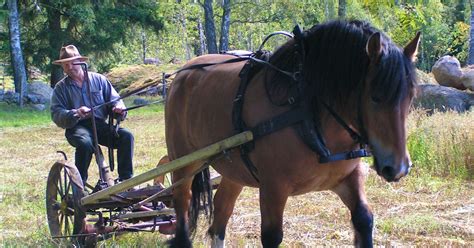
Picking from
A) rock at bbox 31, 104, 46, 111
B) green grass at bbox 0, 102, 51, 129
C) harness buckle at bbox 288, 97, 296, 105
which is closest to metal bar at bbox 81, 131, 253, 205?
harness buckle at bbox 288, 97, 296, 105

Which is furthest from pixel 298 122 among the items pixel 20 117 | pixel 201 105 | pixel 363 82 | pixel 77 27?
pixel 77 27

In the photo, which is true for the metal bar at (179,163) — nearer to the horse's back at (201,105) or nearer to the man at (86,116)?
the horse's back at (201,105)

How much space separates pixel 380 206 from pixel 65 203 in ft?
10.1

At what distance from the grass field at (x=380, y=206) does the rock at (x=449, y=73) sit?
18.5 feet

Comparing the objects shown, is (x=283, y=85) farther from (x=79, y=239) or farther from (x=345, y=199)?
(x=79, y=239)

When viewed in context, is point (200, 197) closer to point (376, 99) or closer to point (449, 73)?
point (376, 99)

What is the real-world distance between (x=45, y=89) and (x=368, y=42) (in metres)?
22.5

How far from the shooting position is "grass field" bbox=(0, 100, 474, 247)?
545 centimetres

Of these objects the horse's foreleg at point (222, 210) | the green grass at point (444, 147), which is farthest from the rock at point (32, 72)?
the horse's foreleg at point (222, 210)

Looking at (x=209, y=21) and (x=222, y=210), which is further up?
(x=209, y=21)

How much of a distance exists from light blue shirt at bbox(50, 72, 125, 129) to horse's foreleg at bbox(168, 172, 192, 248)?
1118 mm

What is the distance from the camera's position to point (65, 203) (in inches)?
225

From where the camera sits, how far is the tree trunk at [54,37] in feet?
79.9

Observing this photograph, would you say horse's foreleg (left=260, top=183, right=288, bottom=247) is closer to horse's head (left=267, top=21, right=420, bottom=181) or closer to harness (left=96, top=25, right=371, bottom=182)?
harness (left=96, top=25, right=371, bottom=182)
